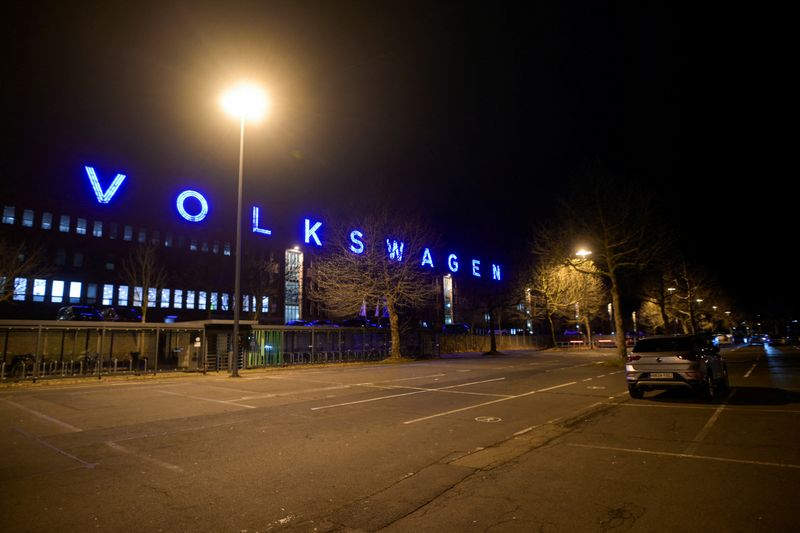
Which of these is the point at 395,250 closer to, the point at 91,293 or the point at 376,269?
the point at 376,269

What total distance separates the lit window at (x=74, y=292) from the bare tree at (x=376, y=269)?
32644 mm

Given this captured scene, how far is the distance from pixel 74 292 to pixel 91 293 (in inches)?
64.9

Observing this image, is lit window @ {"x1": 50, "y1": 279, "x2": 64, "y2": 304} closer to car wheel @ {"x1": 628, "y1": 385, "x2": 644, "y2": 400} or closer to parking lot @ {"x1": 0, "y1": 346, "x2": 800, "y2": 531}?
parking lot @ {"x1": 0, "y1": 346, "x2": 800, "y2": 531}

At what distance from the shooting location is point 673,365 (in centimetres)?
1144

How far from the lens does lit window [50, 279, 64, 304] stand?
153 feet

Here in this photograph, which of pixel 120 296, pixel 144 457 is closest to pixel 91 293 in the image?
pixel 120 296

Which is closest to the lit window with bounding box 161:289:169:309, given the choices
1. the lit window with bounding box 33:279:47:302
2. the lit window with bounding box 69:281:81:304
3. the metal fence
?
the lit window with bounding box 69:281:81:304

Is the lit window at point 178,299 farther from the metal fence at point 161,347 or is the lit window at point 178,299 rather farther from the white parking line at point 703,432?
the white parking line at point 703,432

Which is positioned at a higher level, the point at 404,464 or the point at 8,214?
the point at 8,214

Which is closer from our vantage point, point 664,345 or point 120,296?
point 664,345

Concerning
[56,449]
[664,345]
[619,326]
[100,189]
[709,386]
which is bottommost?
[56,449]

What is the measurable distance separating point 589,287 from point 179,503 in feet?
152

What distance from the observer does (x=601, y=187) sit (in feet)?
88.0

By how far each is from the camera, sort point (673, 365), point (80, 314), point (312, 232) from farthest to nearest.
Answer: point (312, 232), point (80, 314), point (673, 365)
